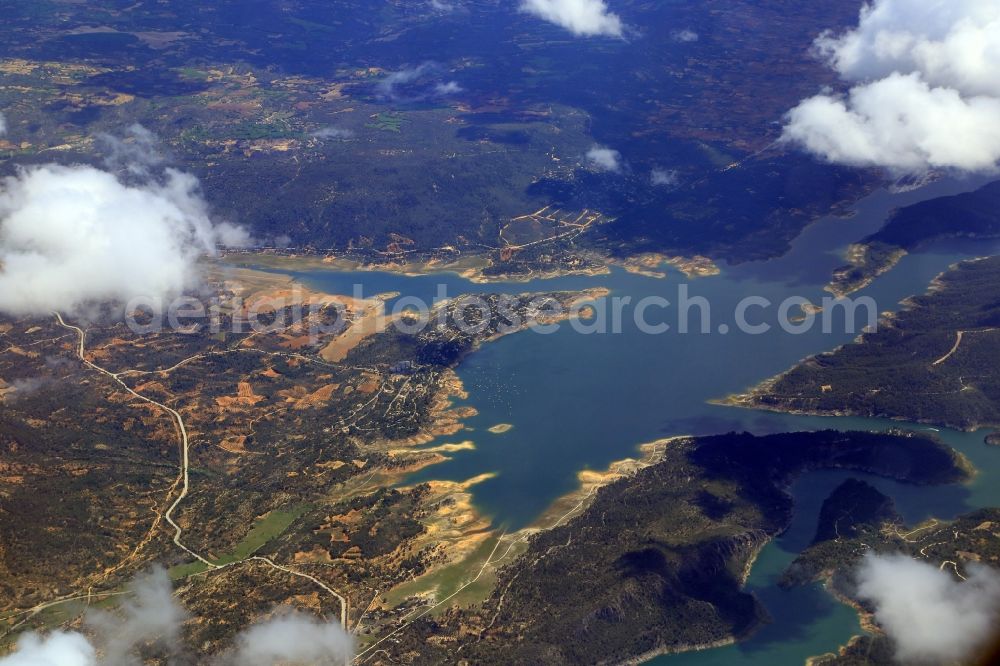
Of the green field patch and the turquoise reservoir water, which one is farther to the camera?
the green field patch

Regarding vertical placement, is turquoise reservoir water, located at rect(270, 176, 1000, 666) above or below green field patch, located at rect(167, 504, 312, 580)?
above

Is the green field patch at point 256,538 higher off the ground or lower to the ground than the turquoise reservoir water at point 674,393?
lower

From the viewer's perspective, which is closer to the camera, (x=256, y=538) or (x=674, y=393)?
(x=256, y=538)

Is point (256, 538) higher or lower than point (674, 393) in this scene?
lower

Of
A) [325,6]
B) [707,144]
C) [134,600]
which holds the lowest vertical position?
[134,600]

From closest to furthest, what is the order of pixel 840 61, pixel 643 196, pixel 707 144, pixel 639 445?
1. pixel 639 445
2. pixel 643 196
3. pixel 707 144
4. pixel 840 61

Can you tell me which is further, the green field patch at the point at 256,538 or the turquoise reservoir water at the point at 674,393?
the green field patch at the point at 256,538

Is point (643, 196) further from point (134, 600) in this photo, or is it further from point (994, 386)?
point (134, 600)

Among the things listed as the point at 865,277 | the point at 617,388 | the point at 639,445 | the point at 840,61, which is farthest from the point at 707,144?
the point at 639,445
